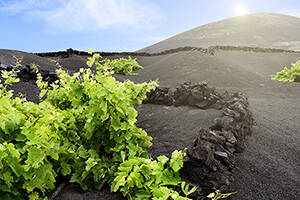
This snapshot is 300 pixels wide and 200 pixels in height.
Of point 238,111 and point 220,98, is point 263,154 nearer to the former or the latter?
point 238,111

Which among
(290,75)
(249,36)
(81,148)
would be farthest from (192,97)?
(249,36)

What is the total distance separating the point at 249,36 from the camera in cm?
3488

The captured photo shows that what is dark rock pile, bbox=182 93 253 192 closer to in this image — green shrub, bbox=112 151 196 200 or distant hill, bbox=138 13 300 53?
green shrub, bbox=112 151 196 200

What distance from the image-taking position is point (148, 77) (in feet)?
35.3

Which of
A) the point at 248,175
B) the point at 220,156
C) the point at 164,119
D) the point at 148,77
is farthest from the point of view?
the point at 148,77

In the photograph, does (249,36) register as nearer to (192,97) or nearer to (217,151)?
(192,97)

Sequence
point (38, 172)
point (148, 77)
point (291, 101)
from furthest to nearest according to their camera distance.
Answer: point (148, 77) → point (291, 101) → point (38, 172)

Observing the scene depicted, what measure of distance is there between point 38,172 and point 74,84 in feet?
4.32

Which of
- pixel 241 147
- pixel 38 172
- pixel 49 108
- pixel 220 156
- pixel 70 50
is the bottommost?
pixel 241 147

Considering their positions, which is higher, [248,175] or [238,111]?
[238,111]

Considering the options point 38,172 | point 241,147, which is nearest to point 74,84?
point 38,172

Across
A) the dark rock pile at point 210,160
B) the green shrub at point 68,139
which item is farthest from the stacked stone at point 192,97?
the green shrub at point 68,139

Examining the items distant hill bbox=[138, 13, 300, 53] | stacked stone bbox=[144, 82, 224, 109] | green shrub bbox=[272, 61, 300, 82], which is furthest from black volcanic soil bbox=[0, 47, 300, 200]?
distant hill bbox=[138, 13, 300, 53]

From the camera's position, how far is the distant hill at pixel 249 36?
29.6 m
